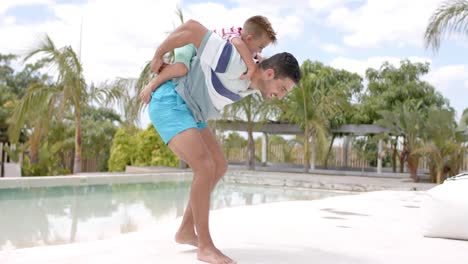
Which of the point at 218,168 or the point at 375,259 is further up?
the point at 218,168

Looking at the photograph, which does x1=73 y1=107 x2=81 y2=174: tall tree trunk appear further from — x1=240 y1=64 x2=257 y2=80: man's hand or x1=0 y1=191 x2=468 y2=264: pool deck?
x1=240 y1=64 x2=257 y2=80: man's hand

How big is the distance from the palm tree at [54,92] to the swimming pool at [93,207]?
3.11 metres

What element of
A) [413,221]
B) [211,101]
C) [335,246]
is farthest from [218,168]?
[413,221]

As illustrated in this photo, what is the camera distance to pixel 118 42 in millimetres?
18844

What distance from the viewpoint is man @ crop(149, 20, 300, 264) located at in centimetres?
243

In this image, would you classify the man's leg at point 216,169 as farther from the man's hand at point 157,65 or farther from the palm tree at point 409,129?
the palm tree at point 409,129

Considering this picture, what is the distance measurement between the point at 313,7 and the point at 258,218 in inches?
788

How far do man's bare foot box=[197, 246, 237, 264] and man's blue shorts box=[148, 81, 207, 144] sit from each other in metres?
0.59

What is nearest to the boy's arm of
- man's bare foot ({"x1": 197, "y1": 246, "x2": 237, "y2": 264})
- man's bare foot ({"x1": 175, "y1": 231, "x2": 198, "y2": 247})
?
man's bare foot ({"x1": 197, "y1": 246, "x2": 237, "y2": 264})

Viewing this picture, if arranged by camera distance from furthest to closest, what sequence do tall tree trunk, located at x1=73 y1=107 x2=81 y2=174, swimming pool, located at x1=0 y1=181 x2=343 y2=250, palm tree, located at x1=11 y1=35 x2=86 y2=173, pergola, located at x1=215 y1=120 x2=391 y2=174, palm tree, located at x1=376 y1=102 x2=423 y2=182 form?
1. pergola, located at x1=215 y1=120 x2=391 y2=174
2. palm tree, located at x1=376 y1=102 x2=423 y2=182
3. tall tree trunk, located at x1=73 y1=107 x2=81 y2=174
4. palm tree, located at x1=11 y1=35 x2=86 y2=173
5. swimming pool, located at x1=0 y1=181 x2=343 y2=250

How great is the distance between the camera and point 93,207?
7.38 m

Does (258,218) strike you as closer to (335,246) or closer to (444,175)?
(335,246)

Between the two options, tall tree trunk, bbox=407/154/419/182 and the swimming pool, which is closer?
the swimming pool

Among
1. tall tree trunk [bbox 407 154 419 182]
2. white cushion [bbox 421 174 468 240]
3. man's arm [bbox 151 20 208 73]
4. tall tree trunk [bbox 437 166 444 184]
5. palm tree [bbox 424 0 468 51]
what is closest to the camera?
man's arm [bbox 151 20 208 73]
